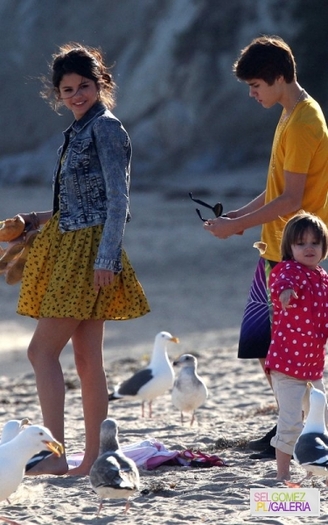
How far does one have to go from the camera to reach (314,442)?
15.3 ft

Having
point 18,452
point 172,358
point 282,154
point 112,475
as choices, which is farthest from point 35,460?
point 172,358

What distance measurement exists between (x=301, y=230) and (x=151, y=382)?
3.80 meters

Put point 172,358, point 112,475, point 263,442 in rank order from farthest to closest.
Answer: point 172,358
point 263,442
point 112,475

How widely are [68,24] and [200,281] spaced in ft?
49.3

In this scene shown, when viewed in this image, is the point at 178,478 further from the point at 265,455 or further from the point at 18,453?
the point at 18,453

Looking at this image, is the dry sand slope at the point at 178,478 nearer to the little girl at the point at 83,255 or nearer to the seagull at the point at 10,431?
the seagull at the point at 10,431

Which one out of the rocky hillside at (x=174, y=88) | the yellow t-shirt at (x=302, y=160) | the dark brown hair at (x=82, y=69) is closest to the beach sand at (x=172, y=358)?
the yellow t-shirt at (x=302, y=160)

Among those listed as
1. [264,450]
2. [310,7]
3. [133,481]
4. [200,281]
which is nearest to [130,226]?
[200,281]

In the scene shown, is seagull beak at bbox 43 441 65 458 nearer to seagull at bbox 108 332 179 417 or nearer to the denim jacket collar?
the denim jacket collar

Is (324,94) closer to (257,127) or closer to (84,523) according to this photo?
(257,127)

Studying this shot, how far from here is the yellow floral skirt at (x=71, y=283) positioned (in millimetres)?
5387

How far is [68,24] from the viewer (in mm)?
31594

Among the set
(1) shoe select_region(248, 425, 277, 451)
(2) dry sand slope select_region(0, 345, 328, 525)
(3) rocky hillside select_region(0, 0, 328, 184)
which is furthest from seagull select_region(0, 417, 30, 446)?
(3) rocky hillside select_region(0, 0, 328, 184)

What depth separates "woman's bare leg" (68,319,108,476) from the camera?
18.1ft
